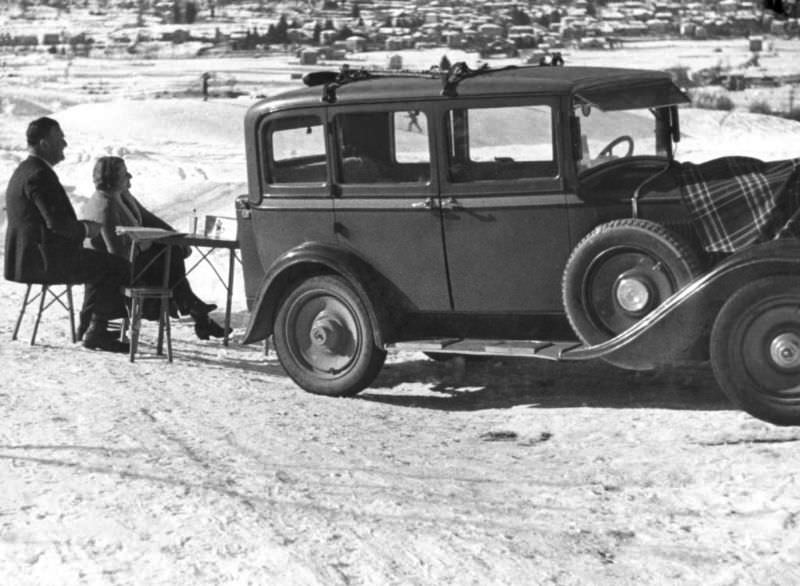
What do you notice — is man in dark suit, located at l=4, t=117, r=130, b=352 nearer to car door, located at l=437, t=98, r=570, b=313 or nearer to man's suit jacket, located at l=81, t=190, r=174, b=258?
man's suit jacket, located at l=81, t=190, r=174, b=258

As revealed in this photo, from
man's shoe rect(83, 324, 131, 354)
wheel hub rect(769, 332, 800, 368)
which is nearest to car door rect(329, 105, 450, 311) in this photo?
wheel hub rect(769, 332, 800, 368)

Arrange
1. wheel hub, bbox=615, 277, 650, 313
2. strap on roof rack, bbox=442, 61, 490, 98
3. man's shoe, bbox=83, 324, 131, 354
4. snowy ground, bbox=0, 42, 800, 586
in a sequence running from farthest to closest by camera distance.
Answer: man's shoe, bbox=83, 324, 131, 354, strap on roof rack, bbox=442, 61, 490, 98, wheel hub, bbox=615, 277, 650, 313, snowy ground, bbox=0, 42, 800, 586

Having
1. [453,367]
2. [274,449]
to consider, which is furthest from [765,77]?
[274,449]

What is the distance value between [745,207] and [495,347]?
1568 mm

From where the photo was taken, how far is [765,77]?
38.0 m

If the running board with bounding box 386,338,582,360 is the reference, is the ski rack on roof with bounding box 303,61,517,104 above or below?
above

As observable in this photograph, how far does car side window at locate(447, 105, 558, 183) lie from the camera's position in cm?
838

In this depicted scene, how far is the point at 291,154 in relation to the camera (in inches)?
368

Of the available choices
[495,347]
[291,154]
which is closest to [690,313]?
[495,347]

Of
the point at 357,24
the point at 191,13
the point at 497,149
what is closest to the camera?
the point at 497,149

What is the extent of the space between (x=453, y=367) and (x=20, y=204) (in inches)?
122

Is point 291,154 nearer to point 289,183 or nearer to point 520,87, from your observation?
point 289,183

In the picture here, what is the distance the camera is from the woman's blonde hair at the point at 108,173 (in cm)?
1062

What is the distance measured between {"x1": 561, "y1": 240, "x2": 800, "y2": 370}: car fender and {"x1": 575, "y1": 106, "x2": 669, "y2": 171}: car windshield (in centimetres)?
100
